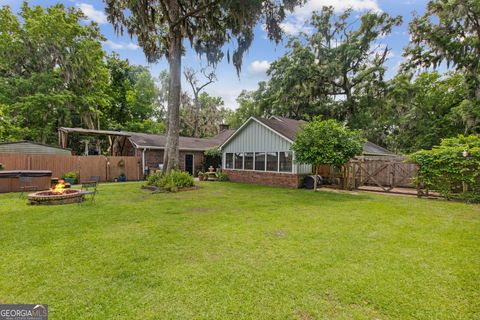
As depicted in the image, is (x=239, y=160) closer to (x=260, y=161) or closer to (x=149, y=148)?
(x=260, y=161)

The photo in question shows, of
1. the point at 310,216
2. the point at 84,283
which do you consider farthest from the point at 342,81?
the point at 84,283

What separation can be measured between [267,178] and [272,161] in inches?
43.4

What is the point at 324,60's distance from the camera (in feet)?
74.3

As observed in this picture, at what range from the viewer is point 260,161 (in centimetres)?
1479

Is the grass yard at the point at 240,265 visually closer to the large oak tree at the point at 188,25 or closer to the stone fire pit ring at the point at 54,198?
the stone fire pit ring at the point at 54,198

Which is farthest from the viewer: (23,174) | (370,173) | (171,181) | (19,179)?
(370,173)

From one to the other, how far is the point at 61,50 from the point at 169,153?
649 inches

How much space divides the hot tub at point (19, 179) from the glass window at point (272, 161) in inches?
432

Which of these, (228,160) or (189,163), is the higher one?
(228,160)

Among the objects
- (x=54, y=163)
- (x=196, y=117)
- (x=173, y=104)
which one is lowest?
(x=54, y=163)

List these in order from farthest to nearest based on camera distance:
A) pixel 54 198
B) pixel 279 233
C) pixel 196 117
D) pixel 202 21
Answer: pixel 196 117
pixel 202 21
pixel 54 198
pixel 279 233

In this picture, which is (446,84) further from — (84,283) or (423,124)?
(84,283)

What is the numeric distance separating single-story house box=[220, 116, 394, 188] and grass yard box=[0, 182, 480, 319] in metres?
6.55

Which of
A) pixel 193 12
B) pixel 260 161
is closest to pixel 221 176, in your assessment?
pixel 260 161
